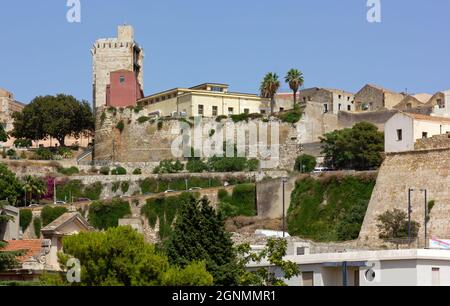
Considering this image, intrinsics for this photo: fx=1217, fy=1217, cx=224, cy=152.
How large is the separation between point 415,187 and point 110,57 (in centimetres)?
4900

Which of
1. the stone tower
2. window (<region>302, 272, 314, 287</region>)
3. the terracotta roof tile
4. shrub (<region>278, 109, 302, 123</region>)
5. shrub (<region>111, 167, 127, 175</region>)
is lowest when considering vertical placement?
window (<region>302, 272, 314, 287</region>)

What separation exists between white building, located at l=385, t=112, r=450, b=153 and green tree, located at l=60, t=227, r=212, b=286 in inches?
1223

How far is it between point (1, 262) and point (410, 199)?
90.4 ft

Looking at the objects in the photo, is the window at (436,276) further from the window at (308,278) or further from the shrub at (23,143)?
the shrub at (23,143)

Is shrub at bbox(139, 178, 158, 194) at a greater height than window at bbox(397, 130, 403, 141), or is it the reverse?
window at bbox(397, 130, 403, 141)

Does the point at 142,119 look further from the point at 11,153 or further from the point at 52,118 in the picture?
the point at 11,153

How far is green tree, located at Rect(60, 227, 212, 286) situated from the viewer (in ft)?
94.4

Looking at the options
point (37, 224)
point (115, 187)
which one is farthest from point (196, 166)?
point (37, 224)

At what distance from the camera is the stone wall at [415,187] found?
5559 centimetres

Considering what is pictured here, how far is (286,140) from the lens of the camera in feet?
289

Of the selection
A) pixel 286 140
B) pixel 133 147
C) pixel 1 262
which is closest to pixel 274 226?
pixel 286 140

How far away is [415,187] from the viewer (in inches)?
2261

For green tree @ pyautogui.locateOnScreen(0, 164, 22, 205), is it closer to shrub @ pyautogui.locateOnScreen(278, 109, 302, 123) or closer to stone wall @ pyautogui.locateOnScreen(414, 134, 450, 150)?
shrub @ pyautogui.locateOnScreen(278, 109, 302, 123)

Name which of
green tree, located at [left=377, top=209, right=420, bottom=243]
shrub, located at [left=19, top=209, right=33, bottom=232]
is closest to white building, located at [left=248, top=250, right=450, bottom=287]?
green tree, located at [left=377, top=209, right=420, bottom=243]
